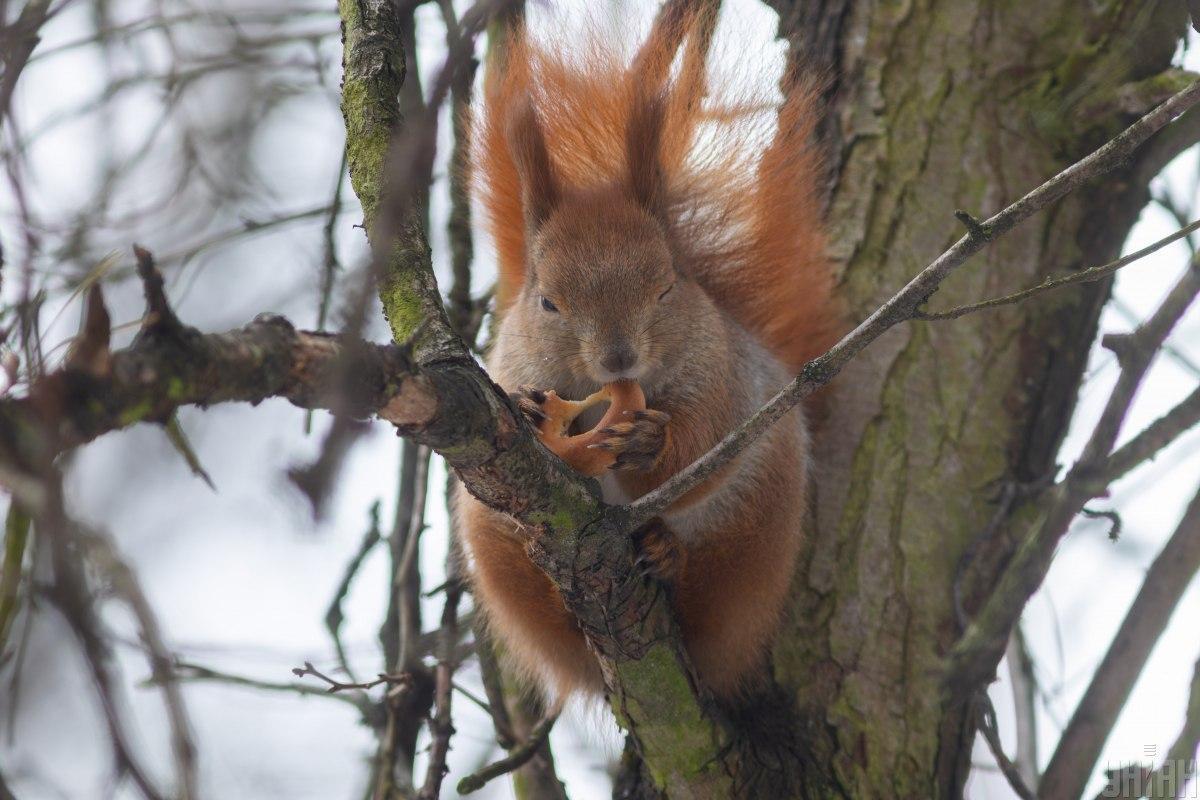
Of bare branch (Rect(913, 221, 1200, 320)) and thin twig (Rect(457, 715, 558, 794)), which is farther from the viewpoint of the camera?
thin twig (Rect(457, 715, 558, 794))

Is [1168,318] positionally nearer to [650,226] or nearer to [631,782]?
[650,226]

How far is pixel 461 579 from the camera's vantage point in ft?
8.23

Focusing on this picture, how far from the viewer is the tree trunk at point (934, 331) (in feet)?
6.76

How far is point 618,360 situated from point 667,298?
27 cm

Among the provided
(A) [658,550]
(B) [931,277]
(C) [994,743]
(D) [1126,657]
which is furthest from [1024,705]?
(B) [931,277]

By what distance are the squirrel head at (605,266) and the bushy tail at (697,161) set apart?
2.4 inches

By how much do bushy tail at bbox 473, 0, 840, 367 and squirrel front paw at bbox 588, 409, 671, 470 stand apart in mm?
485

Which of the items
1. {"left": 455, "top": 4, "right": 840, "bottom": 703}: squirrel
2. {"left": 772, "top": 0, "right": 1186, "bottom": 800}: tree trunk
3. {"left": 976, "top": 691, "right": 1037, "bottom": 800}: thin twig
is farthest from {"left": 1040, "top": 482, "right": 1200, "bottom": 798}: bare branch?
{"left": 455, "top": 4, "right": 840, "bottom": 703}: squirrel

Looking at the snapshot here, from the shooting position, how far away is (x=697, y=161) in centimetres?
229

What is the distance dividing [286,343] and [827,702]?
1429 millimetres

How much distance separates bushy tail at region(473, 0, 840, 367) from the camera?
7.03 feet

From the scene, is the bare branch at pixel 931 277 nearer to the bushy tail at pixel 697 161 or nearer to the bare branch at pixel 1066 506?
the bare branch at pixel 1066 506

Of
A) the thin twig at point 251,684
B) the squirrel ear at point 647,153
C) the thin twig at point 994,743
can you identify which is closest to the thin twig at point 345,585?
the thin twig at point 251,684

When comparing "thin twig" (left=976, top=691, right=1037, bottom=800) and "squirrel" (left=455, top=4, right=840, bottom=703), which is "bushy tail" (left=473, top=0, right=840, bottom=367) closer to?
"squirrel" (left=455, top=4, right=840, bottom=703)
